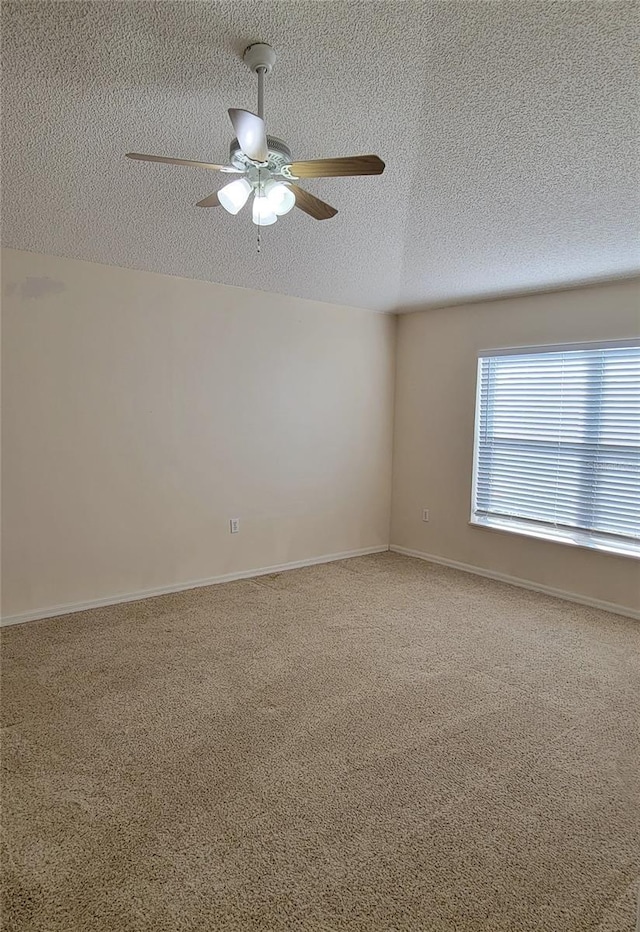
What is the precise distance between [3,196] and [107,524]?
2.18 meters

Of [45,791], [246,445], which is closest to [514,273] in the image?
[246,445]

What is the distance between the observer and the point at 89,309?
393cm

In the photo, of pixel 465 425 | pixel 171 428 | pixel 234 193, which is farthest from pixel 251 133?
pixel 465 425

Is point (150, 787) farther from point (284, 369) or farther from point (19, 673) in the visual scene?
point (284, 369)

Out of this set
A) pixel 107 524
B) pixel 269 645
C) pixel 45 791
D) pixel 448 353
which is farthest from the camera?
pixel 448 353

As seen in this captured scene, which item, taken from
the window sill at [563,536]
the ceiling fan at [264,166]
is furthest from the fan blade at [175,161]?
the window sill at [563,536]

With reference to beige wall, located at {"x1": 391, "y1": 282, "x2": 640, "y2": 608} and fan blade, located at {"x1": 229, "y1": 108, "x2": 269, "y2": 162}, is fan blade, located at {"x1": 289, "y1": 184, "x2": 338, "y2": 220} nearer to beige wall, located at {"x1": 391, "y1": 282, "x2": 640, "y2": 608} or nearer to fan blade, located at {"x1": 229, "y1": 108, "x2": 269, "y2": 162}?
fan blade, located at {"x1": 229, "y1": 108, "x2": 269, "y2": 162}

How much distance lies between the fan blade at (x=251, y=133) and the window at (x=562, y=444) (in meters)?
3.24

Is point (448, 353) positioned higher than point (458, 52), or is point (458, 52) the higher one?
point (458, 52)

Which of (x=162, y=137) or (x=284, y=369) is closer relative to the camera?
(x=162, y=137)

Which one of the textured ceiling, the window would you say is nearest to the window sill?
the window

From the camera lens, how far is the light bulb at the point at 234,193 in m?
2.12

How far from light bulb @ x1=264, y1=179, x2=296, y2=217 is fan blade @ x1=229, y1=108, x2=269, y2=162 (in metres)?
0.30

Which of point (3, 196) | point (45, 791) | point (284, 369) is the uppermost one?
point (3, 196)
